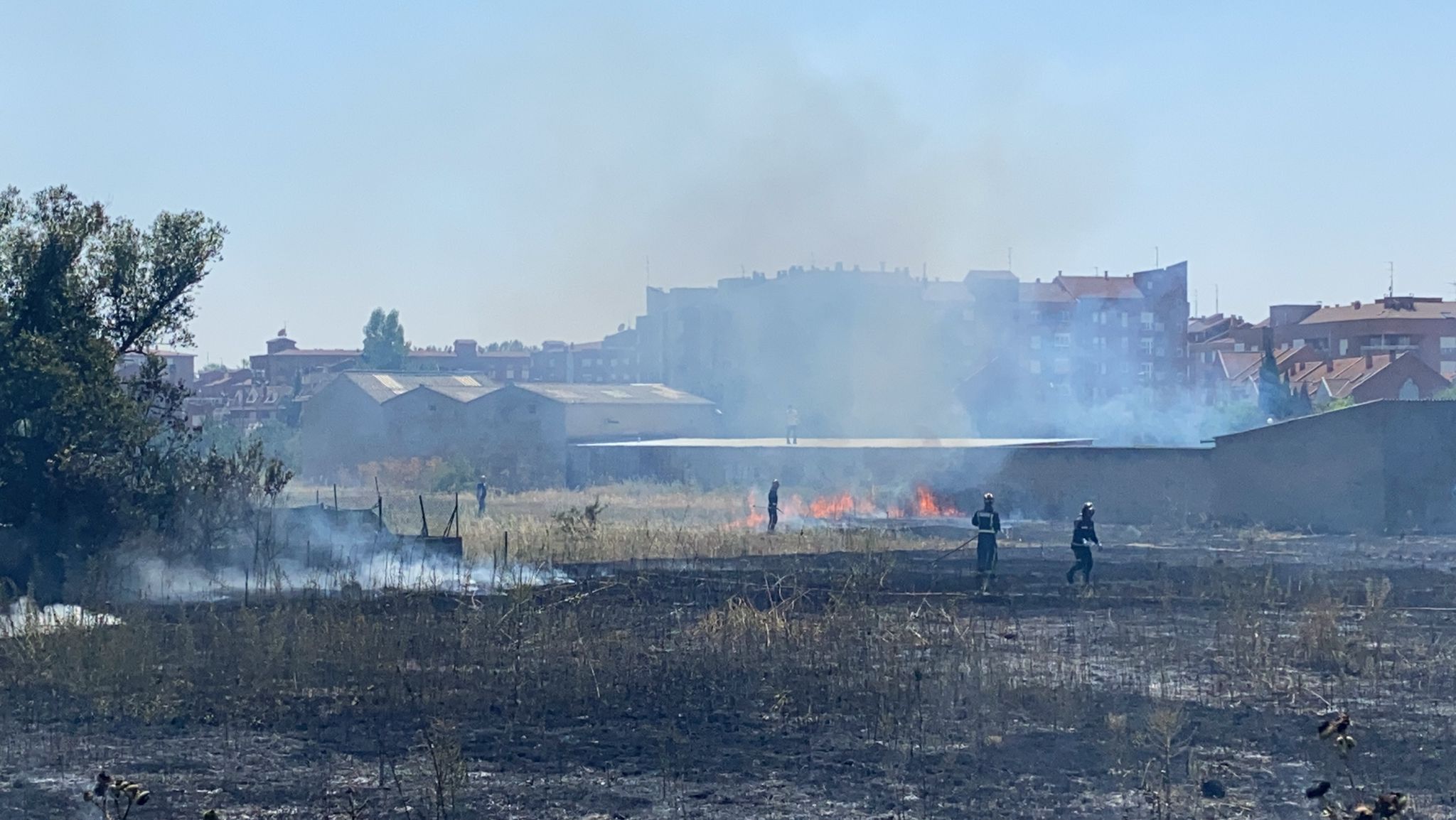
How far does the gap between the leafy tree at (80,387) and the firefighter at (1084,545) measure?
12.4 meters

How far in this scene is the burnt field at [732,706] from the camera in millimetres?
9461

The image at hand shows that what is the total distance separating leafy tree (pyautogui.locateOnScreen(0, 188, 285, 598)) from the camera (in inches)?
729

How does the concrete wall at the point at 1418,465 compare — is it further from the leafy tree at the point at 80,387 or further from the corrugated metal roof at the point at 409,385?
the corrugated metal roof at the point at 409,385

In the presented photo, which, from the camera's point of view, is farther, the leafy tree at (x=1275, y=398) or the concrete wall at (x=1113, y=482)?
the leafy tree at (x=1275, y=398)

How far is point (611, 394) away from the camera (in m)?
67.5

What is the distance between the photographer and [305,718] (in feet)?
38.6

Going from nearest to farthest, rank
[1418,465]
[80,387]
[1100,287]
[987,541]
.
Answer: [80,387], [987,541], [1418,465], [1100,287]

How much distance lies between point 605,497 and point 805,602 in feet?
94.3

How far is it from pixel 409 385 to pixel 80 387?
48346 mm

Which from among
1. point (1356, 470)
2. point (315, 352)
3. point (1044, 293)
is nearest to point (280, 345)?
point (315, 352)

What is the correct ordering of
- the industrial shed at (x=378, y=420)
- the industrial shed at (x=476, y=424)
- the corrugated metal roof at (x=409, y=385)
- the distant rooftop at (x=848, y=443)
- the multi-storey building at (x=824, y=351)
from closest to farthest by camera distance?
the distant rooftop at (x=848, y=443) < the industrial shed at (x=476, y=424) < the industrial shed at (x=378, y=420) < the corrugated metal roof at (x=409, y=385) < the multi-storey building at (x=824, y=351)

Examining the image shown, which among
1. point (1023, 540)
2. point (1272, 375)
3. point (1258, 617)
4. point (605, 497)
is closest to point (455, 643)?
point (1258, 617)

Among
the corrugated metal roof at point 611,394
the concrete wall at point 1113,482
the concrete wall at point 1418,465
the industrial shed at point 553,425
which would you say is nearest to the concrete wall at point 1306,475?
the concrete wall at point 1418,465

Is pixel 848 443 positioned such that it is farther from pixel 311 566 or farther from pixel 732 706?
pixel 732 706
